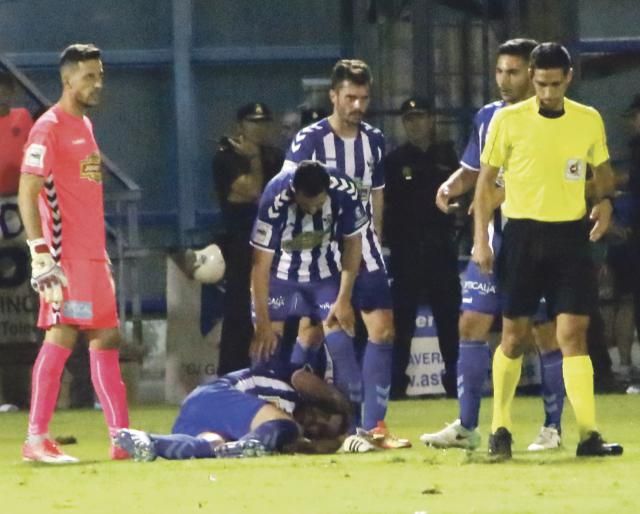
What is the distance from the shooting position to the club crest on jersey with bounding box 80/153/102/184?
11891 mm

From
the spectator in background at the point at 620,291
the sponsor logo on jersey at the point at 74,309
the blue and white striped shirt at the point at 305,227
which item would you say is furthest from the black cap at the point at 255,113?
the sponsor logo on jersey at the point at 74,309

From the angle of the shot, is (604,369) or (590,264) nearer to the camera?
(590,264)

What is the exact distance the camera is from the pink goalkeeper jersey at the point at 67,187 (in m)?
11.8

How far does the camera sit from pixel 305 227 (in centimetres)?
1245

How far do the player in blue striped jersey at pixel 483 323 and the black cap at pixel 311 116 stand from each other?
4523 millimetres

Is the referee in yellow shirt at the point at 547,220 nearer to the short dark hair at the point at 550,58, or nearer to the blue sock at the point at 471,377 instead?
the short dark hair at the point at 550,58

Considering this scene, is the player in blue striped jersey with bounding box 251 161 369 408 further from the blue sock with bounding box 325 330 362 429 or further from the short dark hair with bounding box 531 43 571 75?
the short dark hair with bounding box 531 43 571 75

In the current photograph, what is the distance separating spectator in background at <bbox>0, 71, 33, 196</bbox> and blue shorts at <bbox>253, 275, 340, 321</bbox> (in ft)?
15.3

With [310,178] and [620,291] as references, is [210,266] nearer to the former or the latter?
[620,291]

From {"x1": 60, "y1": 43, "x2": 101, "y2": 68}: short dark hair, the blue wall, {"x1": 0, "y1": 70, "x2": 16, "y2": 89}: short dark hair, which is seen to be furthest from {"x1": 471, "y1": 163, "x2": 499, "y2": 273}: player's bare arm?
the blue wall

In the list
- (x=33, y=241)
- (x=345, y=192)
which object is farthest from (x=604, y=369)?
(x=33, y=241)

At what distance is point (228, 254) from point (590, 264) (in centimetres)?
592

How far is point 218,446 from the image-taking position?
11750mm

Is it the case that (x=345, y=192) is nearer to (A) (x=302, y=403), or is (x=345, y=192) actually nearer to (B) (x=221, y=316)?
(A) (x=302, y=403)
